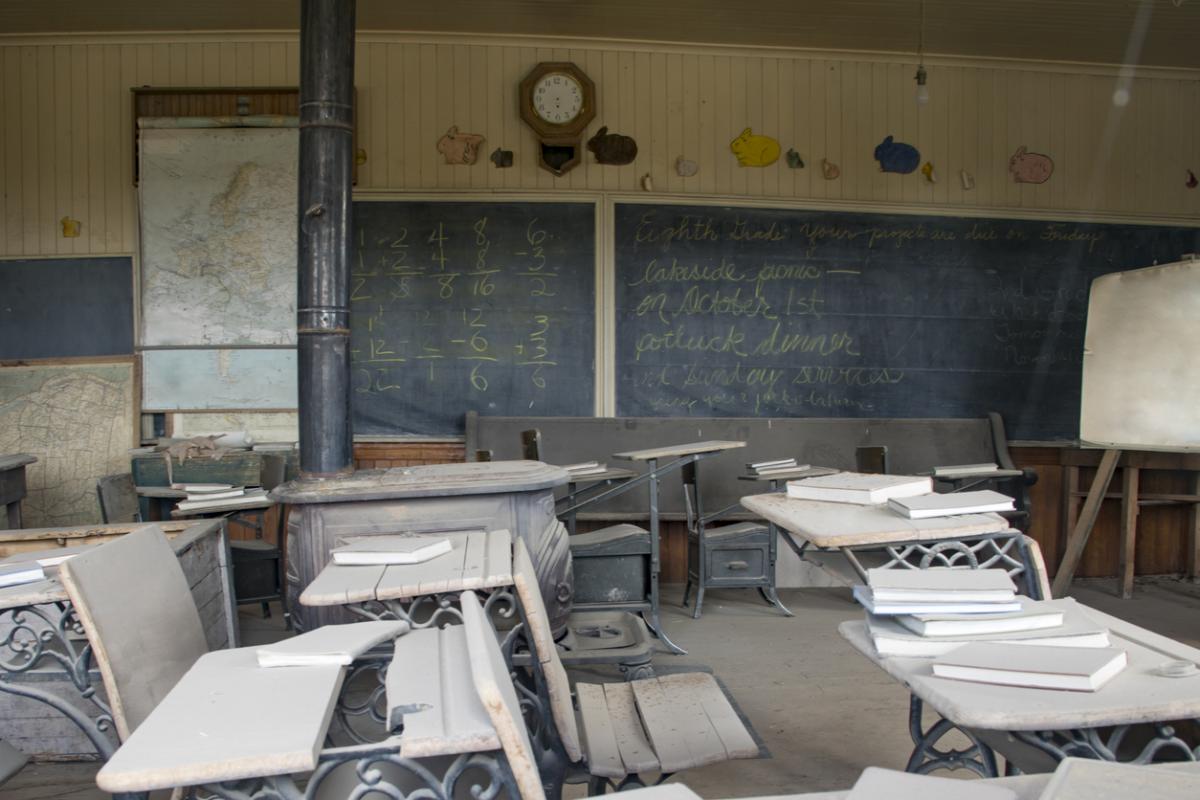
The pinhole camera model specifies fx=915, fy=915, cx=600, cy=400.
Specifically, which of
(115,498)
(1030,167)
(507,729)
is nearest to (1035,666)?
(507,729)

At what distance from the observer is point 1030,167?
5.93m

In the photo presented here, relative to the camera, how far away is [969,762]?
2254 mm

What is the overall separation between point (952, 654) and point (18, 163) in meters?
6.09

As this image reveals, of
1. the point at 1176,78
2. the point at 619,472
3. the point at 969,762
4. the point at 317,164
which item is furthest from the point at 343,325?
the point at 1176,78

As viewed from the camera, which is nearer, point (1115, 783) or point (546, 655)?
point (1115, 783)

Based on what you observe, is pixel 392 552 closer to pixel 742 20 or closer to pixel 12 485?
pixel 12 485

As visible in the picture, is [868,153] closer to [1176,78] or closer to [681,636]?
[1176,78]

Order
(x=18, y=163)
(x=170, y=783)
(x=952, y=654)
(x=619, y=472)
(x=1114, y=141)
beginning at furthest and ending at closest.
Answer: (x=1114, y=141) < (x=18, y=163) < (x=619, y=472) < (x=952, y=654) < (x=170, y=783)

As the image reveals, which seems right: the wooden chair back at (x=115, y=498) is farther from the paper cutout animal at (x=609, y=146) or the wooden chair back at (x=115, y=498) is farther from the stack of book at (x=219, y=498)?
the paper cutout animal at (x=609, y=146)

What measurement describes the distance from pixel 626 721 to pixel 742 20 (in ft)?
14.6

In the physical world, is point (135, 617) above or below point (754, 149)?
below

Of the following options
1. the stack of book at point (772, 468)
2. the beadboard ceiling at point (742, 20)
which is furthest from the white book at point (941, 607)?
the beadboard ceiling at point (742, 20)

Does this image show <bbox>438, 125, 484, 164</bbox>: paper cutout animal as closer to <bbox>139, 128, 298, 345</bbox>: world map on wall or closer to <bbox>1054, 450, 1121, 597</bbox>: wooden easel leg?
<bbox>139, 128, 298, 345</bbox>: world map on wall

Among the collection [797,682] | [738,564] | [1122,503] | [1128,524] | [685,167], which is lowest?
[797,682]
